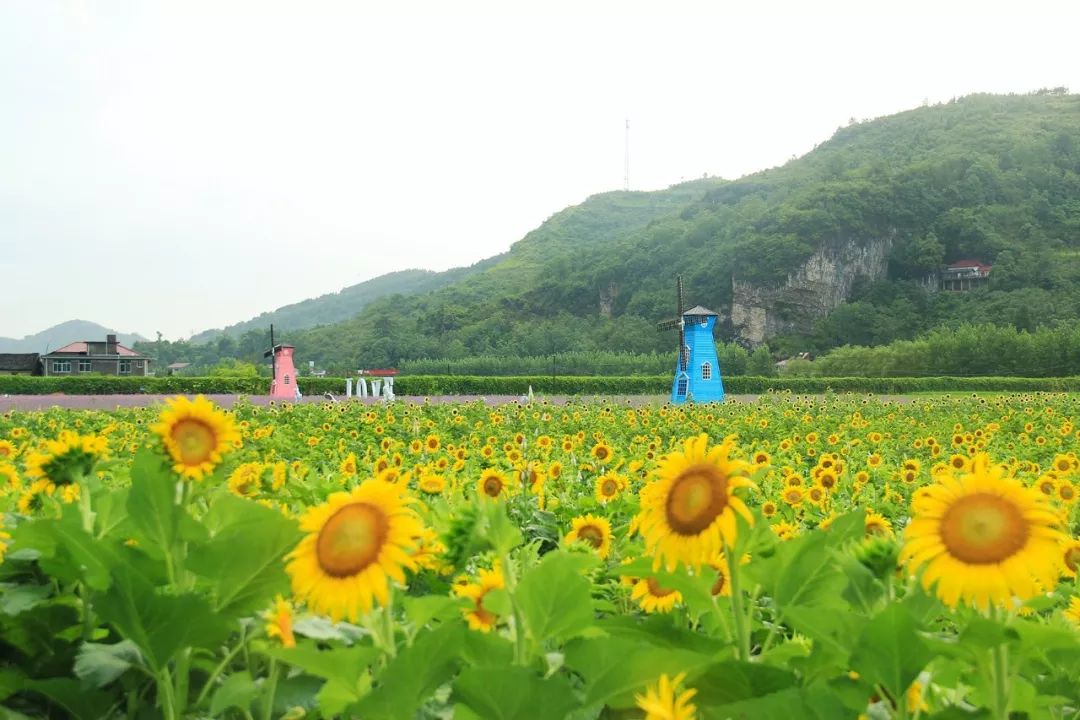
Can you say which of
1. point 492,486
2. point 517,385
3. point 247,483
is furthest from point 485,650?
point 517,385

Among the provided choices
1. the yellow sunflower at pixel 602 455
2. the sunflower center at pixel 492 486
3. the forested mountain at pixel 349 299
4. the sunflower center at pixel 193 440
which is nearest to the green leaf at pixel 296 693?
the sunflower center at pixel 193 440

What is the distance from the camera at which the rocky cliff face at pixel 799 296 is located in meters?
86.8

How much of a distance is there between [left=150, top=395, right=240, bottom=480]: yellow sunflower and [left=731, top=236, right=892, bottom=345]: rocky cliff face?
8790 cm

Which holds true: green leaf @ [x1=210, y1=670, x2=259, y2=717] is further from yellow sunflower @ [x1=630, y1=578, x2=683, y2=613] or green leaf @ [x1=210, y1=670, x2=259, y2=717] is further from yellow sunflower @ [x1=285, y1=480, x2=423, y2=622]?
yellow sunflower @ [x1=630, y1=578, x2=683, y2=613]

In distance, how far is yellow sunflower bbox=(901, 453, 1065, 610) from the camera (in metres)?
0.84

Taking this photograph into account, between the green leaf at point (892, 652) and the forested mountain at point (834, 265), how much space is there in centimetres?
7884

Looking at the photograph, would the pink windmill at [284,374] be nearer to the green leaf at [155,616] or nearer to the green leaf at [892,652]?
the green leaf at [155,616]

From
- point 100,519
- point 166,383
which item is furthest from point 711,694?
point 166,383

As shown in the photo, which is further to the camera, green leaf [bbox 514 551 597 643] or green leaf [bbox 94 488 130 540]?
green leaf [bbox 94 488 130 540]

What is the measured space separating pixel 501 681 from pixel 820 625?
34 cm

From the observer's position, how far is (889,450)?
7414mm

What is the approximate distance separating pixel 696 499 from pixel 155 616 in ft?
2.08

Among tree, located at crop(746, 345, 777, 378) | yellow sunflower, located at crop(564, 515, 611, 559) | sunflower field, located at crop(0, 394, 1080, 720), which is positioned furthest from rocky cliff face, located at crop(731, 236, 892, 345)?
sunflower field, located at crop(0, 394, 1080, 720)

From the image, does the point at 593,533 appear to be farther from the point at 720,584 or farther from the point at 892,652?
the point at 892,652
